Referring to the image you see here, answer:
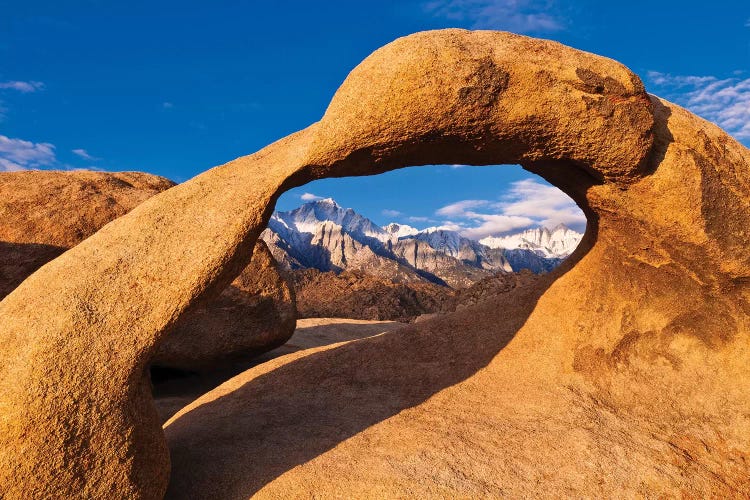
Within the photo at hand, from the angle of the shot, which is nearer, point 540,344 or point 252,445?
point 252,445

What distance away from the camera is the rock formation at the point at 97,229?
6.30 m

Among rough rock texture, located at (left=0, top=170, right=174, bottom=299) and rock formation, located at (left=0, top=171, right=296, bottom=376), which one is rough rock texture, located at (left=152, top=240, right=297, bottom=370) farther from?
rough rock texture, located at (left=0, top=170, right=174, bottom=299)

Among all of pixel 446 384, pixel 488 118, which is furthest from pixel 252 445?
pixel 488 118

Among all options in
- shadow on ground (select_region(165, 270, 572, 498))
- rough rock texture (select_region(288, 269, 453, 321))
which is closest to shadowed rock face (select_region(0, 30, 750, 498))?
shadow on ground (select_region(165, 270, 572, 498))

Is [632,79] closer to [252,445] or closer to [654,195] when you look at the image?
[654,195]

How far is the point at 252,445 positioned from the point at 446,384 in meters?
2.16

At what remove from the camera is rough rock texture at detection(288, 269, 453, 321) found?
61.2 ft

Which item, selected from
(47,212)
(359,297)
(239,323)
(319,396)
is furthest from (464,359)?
(359,297)

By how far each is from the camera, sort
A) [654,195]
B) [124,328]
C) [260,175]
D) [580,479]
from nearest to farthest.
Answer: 1. [124,328]
2. [580,479]
3. [260,175]
4. [654,195]

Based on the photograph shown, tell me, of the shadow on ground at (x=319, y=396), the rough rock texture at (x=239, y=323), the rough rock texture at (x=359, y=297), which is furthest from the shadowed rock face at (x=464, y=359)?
the rough rock texture at (x=359, y=297)

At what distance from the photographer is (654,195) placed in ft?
14.6

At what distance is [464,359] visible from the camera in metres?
5.74

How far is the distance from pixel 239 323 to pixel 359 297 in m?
12.4

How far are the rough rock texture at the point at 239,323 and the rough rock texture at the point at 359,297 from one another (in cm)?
1001
